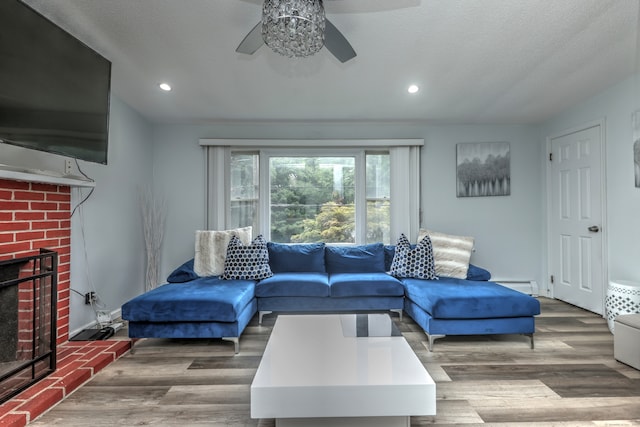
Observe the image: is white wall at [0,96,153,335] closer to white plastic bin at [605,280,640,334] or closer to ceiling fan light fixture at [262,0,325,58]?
ceiling fan light fixture at [262,0,325,58]

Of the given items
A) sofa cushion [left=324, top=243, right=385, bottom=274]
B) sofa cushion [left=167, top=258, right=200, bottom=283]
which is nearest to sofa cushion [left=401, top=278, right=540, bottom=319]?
sofa cushion [left=324, top=243, right=385, bottom=274]

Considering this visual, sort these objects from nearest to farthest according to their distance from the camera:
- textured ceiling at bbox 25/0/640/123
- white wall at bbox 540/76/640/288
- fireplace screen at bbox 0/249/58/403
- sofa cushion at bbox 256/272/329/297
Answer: fireplace screen at bbox 0/249/58/403 → textured ceiling at bbox 25/0/640/123 → white wall at bbox 540/76/640/288 → sofa cushion at bbox 256/272/329/297

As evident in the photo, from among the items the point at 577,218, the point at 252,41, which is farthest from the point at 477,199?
the point at 252,41

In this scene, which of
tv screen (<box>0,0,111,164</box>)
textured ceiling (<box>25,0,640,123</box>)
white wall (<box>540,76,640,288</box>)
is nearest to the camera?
tv screen (<box>0,0,111,164</box>)

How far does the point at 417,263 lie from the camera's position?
3.49m

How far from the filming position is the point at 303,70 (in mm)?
2898

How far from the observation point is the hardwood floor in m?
1.79

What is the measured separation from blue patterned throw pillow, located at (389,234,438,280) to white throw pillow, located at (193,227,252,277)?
169cm

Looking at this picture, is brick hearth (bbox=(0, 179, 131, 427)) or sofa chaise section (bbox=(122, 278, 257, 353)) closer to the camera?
brick hearth (bbox=(0, 179, 131, 427))

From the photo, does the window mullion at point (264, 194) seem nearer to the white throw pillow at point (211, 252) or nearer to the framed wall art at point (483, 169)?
the white throw pillow at point (211, 252)

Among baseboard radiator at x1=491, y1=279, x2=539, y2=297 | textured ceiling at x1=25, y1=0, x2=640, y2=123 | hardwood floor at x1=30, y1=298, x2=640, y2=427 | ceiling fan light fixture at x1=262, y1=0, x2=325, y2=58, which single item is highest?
textured ceiling at x1=25, y1=0, x2=640, y2=123

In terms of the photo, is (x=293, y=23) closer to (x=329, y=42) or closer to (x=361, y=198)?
(x=329, y=42)

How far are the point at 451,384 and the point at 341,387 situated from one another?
3.36 ft

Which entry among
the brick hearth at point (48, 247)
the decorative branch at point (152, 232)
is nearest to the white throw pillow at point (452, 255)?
the brick hearth at point (48, 247)
